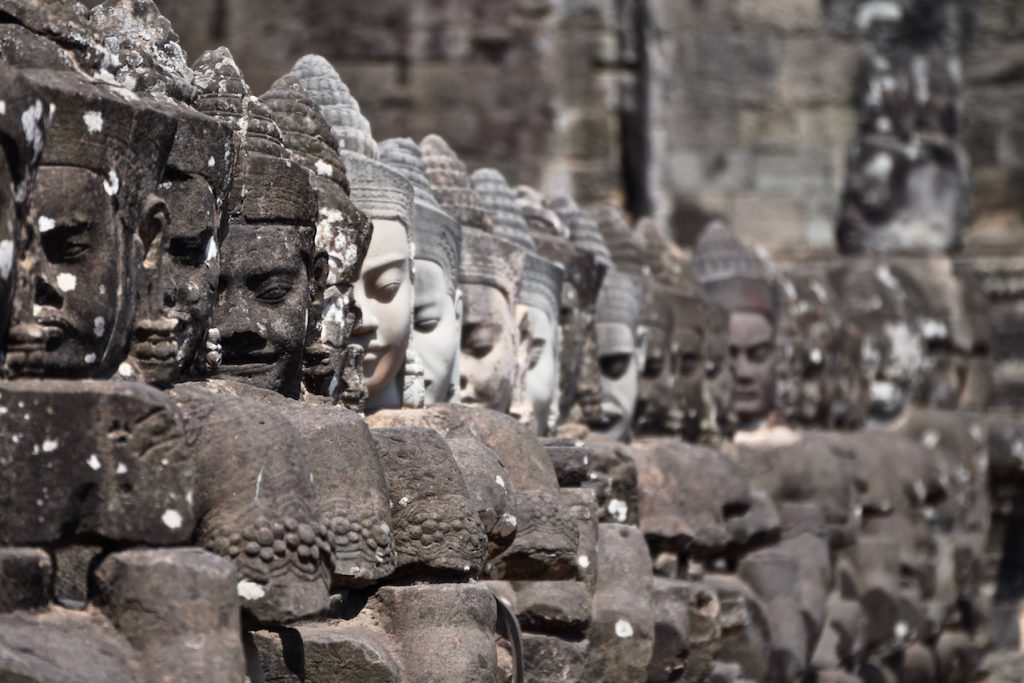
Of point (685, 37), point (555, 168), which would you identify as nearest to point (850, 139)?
point (685, 37)

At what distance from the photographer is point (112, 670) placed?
4270 mm

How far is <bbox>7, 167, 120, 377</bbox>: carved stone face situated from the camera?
4.52 metres

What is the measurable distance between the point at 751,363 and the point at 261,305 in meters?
5.68

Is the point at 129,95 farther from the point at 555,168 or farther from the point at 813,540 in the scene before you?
the point at 555,168

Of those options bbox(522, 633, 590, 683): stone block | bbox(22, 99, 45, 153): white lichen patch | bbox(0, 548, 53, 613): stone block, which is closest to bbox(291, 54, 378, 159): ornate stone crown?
bbox(522, 633, 590, 683): stone block

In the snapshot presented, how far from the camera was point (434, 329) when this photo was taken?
6949mm

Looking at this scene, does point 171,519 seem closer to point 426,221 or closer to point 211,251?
point 211,251

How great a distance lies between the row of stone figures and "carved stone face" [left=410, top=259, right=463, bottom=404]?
1 centimetres

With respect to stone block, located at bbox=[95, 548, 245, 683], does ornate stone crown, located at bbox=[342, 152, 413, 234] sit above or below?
above

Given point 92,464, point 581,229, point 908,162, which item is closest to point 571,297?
point 581,229

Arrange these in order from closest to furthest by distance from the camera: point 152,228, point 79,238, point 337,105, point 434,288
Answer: point 79,238 < point 152,228 < point 337,105 < point 434,288

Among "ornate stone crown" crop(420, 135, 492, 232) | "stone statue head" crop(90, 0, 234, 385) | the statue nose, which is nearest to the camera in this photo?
the statue nose

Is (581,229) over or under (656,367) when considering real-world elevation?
over

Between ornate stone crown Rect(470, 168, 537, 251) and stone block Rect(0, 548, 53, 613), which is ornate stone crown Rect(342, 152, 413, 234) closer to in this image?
ornate stone crown Rect(470, 168, 537, 251)
